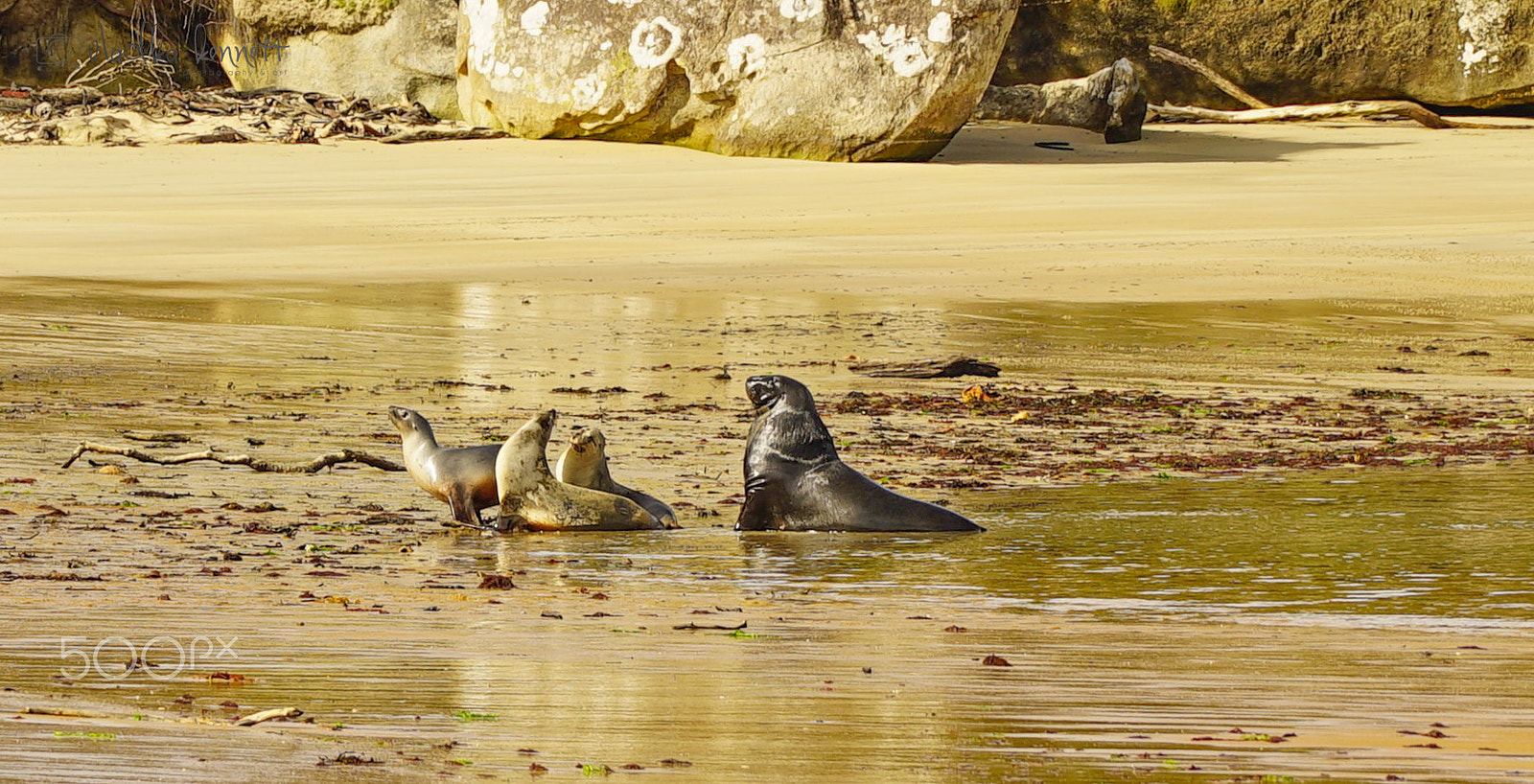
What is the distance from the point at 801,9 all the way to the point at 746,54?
2.23ft

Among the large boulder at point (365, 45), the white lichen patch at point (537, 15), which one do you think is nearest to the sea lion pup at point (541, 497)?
the white lichen patch at point (537, 15)

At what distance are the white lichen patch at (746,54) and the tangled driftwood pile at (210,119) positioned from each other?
2.87 meters

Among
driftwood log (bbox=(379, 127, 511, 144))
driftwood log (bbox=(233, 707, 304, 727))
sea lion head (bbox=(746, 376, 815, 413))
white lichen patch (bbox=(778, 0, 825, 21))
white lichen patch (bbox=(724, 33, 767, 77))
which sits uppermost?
white lichen patch (bbox=(778, 0, 825, 21))

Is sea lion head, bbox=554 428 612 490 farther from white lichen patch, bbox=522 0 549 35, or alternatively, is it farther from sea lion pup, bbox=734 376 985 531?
white lichen patch, bbox=522 0 549 35

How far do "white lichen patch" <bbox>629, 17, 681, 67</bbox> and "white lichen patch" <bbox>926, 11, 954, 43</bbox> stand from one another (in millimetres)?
2533

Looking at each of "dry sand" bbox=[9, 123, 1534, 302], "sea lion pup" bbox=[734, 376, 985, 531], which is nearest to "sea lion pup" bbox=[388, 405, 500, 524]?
"sea lion pup" bbox=[734, 376, 985, 531]

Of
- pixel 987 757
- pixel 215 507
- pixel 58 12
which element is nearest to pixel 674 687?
pixel 987 757

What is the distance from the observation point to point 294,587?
5844 millimetres

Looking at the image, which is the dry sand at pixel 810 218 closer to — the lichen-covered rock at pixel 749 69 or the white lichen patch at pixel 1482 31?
the lichen-covered rock at pixel 749 69

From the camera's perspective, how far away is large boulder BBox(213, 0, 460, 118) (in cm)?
2391

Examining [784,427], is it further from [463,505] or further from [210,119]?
[210,119]

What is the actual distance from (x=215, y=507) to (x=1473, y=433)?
531cm

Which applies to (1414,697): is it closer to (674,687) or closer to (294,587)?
(674,687)
